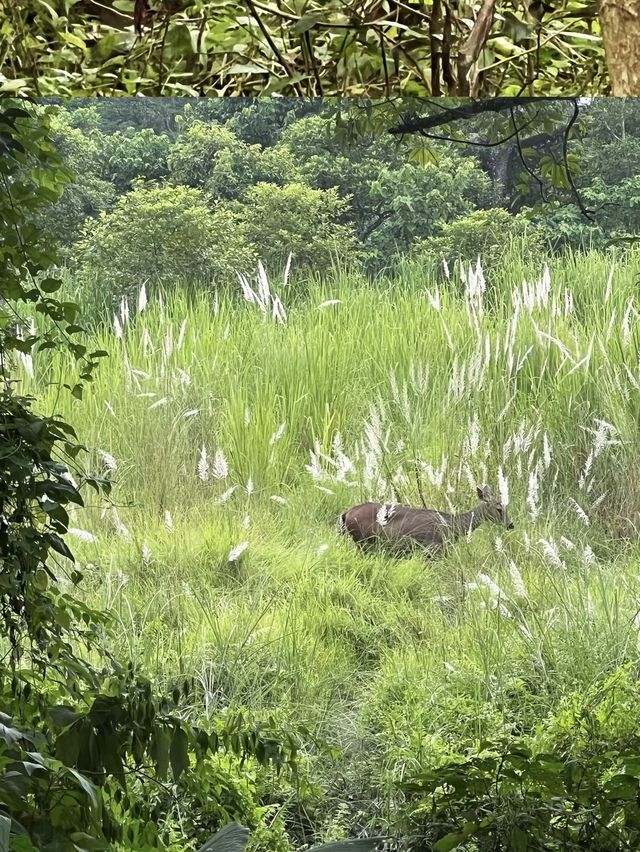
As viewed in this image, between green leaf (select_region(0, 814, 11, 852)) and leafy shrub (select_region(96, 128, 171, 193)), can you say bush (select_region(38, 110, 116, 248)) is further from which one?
green leaf (select_region(0, 814, 11, 852))

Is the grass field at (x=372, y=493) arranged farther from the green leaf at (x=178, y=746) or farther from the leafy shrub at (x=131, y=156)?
the green leaf at (x=178, y=746)

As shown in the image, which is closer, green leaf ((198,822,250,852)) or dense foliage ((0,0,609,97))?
green leaf ((198,822,250,852))

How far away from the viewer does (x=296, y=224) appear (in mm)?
2352

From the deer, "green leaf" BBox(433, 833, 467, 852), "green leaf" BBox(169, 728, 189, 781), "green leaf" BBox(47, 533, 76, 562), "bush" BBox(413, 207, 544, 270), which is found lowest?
"green leaf" BBox(433, 833, 467, 852)

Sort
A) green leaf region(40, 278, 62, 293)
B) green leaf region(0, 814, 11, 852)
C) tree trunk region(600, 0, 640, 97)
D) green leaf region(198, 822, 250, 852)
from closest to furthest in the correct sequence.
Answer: green leaf region(0, 814, 11, 852), green leaf region(198, 822, 250, 852), green leaf region(40, 278, 62, 293), tree trunk region(600, 0, 640, 97)

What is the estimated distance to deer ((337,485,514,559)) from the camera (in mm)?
2340

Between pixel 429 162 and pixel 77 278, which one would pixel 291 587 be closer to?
pixel 77 278

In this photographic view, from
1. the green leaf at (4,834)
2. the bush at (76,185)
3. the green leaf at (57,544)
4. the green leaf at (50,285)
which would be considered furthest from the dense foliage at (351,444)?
the green leaf at (4,834)

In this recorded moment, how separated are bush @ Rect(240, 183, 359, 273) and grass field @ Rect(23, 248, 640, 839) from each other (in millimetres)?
71

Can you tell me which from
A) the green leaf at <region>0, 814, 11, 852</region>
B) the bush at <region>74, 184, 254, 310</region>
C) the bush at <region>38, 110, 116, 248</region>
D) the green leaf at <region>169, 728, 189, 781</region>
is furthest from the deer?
the green leaf at <region>0, 814, 11, 852</region>

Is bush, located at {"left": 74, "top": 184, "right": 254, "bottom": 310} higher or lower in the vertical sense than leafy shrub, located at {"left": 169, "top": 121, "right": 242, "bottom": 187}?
lower

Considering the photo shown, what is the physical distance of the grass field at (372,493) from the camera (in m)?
2.29

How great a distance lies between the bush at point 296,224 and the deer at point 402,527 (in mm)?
563

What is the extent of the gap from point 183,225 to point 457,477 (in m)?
0.81
